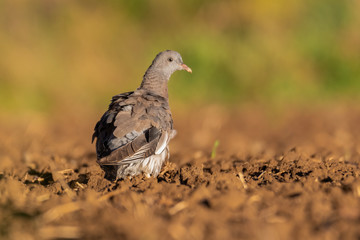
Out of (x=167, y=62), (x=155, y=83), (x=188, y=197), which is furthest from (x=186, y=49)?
(x=188, y=197)

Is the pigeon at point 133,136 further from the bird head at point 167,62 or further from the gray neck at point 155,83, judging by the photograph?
the bird head at point 167,62

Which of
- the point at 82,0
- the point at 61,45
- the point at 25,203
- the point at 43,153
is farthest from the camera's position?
the point at 82,0

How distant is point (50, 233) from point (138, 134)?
72.0 inches

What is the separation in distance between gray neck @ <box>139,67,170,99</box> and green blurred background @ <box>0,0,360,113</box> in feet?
22.8

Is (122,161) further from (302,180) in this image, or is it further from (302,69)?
(302,69)

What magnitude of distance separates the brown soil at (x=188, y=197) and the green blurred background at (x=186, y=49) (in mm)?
6232

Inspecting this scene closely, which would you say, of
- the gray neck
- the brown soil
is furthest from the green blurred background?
the gray neck

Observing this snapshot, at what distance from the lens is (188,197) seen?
3.63 m

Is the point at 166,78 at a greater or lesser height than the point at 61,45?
lesser

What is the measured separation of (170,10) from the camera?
17.1 m

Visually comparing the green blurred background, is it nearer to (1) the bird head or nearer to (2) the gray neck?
(1) the bird head

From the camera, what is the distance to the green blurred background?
13.5 meters

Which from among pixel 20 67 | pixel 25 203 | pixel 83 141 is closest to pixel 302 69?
pixel 20 67

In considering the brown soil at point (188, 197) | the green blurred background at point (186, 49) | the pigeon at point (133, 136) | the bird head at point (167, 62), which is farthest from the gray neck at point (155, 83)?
the green blurred background at point (186, 49)
